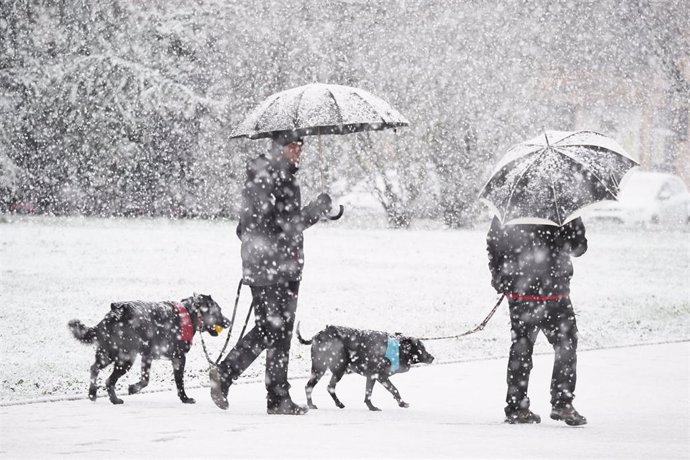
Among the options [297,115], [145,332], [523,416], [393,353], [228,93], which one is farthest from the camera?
[228,93]

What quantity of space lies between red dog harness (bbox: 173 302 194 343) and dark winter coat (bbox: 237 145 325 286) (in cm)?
84

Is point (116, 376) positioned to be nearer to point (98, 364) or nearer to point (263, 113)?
point (98, 364)

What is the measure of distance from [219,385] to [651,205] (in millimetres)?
26369

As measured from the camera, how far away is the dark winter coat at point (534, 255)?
6922 millimetres

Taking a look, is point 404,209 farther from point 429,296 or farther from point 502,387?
point 502,387

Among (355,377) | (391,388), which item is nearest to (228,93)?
(355,377)

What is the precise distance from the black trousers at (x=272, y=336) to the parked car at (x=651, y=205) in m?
25.3

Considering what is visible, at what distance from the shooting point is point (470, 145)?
28031mm

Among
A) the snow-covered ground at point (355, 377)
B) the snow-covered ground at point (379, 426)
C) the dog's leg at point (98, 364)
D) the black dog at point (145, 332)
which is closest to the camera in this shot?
the snow-covered ground at point (379, 426)

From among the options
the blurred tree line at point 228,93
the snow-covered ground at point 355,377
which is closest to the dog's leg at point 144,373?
the snow-covered ground at point 355,377

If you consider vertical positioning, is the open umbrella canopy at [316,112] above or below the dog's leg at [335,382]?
above

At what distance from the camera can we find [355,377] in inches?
380

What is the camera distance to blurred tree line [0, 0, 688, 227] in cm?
2819

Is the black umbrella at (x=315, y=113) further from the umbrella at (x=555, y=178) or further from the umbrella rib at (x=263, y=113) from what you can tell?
the umbrella at (x=555, y=178)
